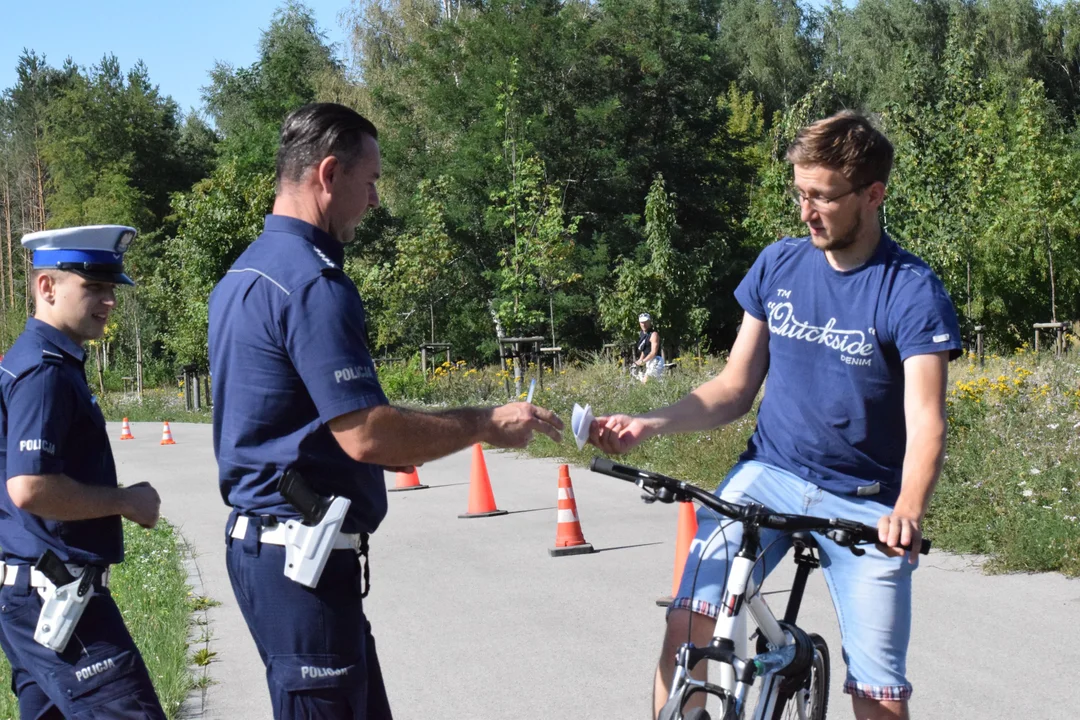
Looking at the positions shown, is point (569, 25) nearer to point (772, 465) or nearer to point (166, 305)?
point (166, 305)

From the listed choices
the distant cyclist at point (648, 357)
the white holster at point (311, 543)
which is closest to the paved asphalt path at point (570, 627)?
the white holster at point (311, 543)

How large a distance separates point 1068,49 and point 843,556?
52472 mm

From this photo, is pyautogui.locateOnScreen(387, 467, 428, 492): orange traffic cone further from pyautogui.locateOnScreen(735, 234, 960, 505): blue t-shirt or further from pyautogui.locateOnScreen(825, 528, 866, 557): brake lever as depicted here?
pyautogui.locateOnScreen(825, 528, 866, 557): brake lever

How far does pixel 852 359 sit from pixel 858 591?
66cm

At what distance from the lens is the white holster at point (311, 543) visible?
10.3 feet

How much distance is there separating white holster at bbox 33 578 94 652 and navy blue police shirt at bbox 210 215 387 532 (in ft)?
2.44

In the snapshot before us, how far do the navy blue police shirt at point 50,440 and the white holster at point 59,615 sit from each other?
0.12m

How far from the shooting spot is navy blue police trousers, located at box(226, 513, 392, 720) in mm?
3219

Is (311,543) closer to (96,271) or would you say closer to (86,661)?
(86,661)

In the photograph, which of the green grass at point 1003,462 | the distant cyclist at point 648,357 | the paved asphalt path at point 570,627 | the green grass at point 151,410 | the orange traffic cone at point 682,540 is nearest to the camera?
the paved asphalt path at point 570,627

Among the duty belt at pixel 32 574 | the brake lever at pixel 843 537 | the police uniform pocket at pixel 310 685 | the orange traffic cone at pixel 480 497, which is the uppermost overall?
the brake lever at pixel 843 537

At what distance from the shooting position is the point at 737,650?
3285 mm

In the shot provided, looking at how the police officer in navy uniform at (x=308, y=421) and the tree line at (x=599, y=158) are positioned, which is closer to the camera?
the police officer in navy uniform at (x=308, y=421)

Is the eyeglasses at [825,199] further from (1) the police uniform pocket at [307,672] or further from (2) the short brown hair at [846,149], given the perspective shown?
(1) the police uniform pocket at [307,672]
